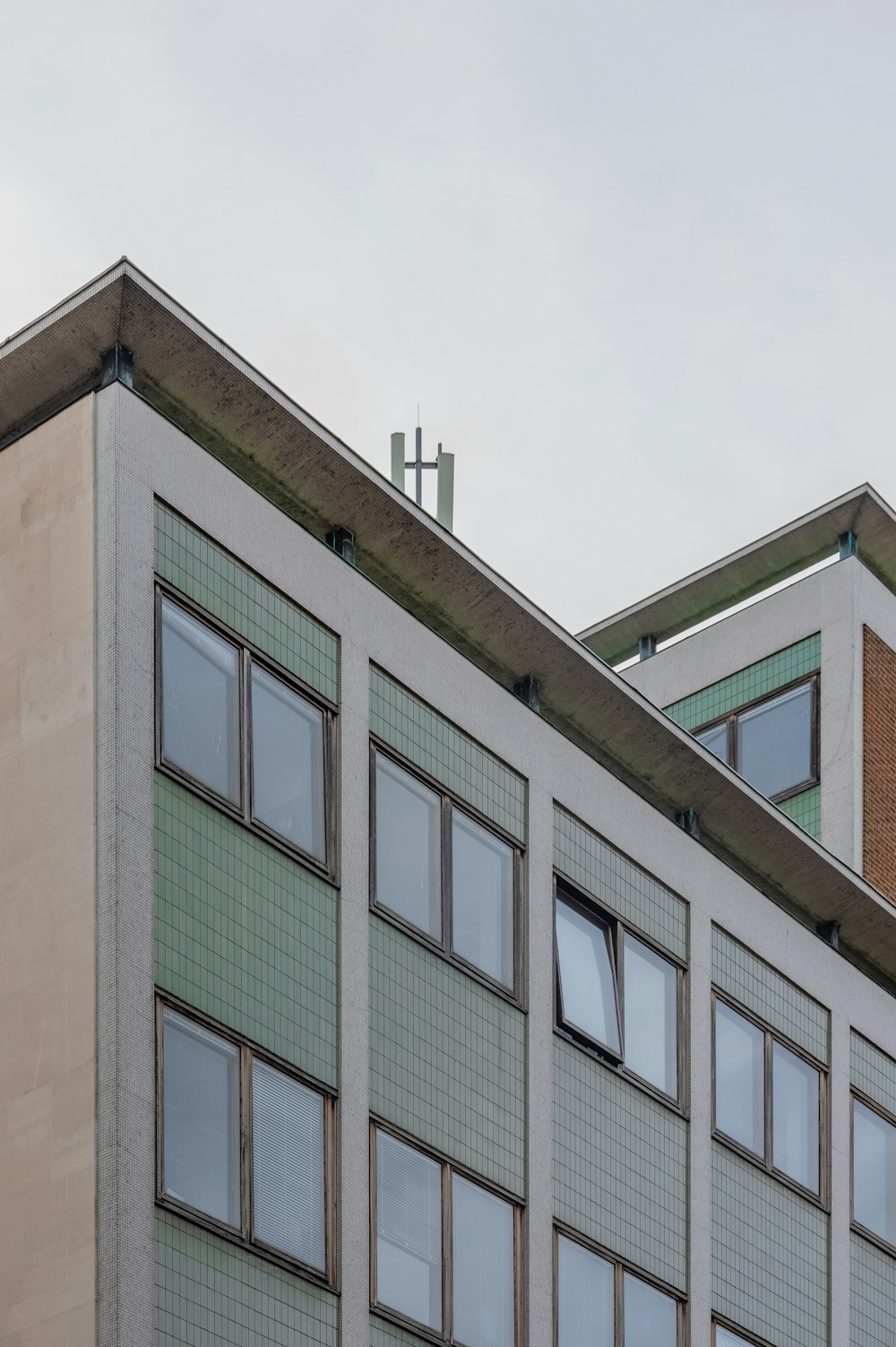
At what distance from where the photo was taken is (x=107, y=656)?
833 inches

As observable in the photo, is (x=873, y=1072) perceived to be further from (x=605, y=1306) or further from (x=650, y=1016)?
(x=605, y=1306)

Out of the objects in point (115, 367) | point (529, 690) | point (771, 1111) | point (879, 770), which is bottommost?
point (771, 1111)

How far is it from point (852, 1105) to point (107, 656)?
50.4ft

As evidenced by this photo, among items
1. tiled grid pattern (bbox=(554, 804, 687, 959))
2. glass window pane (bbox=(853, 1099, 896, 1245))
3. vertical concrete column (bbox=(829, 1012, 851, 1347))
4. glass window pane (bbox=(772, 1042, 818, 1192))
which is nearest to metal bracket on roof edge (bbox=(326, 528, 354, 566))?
tiled grid pattern (bbox=(554, 804, 687, 959))

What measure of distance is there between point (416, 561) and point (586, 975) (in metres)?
5.20

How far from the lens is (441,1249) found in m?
24.0

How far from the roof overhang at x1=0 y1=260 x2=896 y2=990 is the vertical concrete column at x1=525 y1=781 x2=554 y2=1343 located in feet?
3.43

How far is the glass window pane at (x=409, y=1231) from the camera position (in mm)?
23141

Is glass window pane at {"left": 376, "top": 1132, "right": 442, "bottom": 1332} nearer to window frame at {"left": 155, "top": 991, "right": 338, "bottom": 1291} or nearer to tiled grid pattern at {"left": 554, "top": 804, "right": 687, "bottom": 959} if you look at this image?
window frame at {"left": 155, "top": 991, "right": 338, "bottom": 1291}

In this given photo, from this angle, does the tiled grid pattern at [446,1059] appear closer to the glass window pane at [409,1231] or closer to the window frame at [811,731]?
the glass window pane at [409,1231]

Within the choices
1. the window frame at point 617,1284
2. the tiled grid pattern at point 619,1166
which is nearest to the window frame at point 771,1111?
the window frame at point 617,1284

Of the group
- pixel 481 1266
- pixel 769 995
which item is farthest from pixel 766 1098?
pixel 481 1266

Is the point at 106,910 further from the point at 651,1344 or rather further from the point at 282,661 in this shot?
the point at 651,1344

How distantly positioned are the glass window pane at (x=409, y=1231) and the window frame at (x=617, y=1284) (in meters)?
2.24
